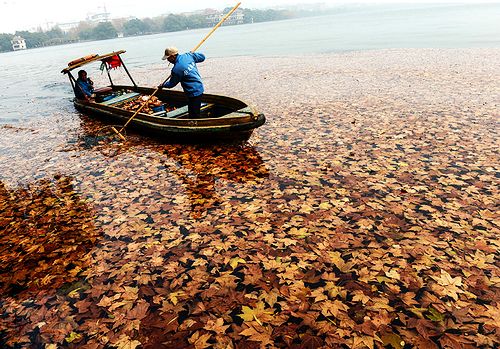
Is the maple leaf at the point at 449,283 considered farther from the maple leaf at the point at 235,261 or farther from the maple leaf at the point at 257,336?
the maple leaf at the point at 235,261

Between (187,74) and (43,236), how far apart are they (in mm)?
7151

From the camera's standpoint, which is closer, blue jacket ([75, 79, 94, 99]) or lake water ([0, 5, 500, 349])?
lake water ([0, 5, 500, 349])

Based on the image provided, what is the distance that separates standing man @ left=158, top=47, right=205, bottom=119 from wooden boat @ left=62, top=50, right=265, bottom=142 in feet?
3.54

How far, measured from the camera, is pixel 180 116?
1394 centimetres

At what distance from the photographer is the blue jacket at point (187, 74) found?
11.5m

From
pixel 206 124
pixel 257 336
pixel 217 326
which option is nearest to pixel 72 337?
pixel 217 326

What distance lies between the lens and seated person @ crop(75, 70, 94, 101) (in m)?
17.5

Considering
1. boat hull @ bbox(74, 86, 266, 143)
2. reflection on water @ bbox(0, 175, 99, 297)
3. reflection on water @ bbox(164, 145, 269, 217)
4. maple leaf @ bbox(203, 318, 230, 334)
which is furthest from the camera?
boat hull @ bbox(74, 86, 266, 143)

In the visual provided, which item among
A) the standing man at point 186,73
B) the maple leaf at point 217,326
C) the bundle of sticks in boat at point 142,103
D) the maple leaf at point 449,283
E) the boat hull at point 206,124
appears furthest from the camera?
the bundle of sticks in boat at point 142,103

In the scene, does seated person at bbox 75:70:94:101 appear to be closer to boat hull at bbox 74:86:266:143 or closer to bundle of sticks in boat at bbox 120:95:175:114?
bundle of sticks in boat at bbox 120:95:175:114

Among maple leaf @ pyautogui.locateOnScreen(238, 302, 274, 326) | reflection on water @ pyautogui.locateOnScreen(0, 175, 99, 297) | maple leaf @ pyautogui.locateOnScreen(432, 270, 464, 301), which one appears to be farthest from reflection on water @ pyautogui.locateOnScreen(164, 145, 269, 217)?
maple leaf @ pyautogui.locateOnScreen(432, 270, 464, 301)

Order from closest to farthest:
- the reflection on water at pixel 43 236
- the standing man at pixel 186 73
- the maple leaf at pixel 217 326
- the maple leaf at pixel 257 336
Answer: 1. the maple leaf at pixel 257 336
2. the maple leaf at pixel 217 326
3. the reflection on water at pixel 43 236
4. the standing man at pixel 186 73

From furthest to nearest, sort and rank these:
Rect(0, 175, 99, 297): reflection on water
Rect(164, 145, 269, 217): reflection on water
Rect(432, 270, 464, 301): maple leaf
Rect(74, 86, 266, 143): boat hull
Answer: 1. Rect(74, 86, 266, 143): boat hull
2. Rect(164, 145, 269, 217): reflection on water
3. Rect(0, 175, 99, 297): reflection on water
4. Rect(432, 270, 464, 301): maple leaf

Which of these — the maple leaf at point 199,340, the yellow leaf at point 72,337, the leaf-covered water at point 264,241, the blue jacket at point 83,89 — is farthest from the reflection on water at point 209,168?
the blue jacket at point 83,89
